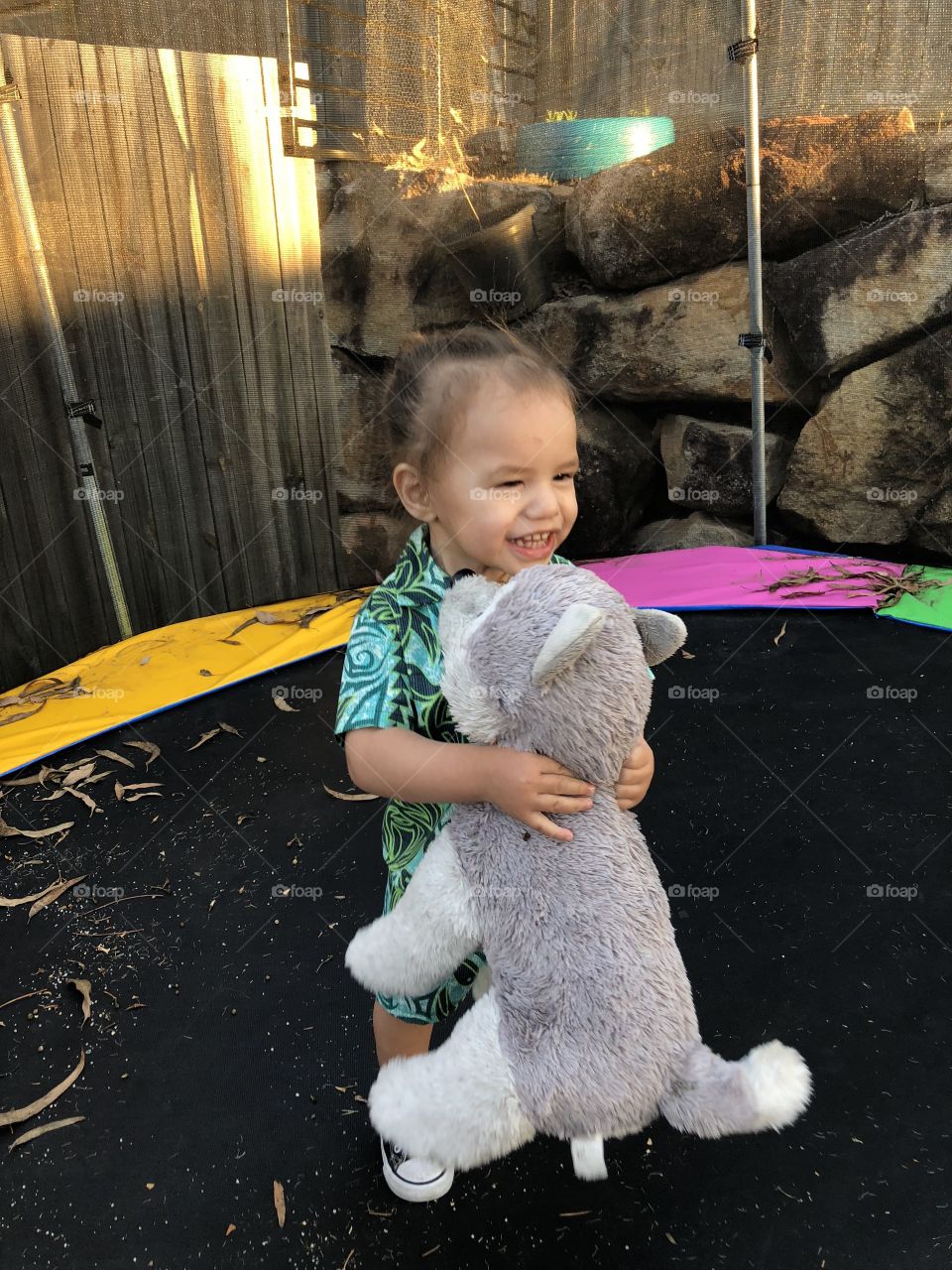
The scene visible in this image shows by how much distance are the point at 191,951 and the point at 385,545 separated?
268 cm

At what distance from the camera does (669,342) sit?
14.2 feet

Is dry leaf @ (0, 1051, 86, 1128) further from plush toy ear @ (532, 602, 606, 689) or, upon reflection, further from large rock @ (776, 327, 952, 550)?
large rock @ (776, 327, 952, 550)

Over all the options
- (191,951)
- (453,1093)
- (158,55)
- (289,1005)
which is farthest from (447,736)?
(158,55)

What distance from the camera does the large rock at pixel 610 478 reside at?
175 inches

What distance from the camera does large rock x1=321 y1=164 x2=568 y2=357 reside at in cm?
405

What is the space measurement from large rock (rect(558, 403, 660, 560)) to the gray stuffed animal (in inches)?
138

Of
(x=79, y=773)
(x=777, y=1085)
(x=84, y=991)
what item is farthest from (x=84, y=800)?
(x=777, y=1085)

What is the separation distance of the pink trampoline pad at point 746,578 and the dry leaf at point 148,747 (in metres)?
1.91

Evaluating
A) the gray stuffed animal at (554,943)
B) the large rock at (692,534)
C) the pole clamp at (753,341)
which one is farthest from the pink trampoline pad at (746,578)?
the gray stuffed animal at (554,943)

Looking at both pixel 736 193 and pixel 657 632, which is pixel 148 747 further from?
pixel 736 193

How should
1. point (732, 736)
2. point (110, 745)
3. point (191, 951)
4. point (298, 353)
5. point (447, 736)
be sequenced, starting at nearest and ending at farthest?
point (447, 736) < point (191, 951) < point (732, 736) < point (110, 745) < point (298, 353)

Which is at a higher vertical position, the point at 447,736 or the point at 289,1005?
the point at 447,736

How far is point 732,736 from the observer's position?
2.72m

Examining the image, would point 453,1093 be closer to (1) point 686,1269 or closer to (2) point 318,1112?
(1) point 686,1269
